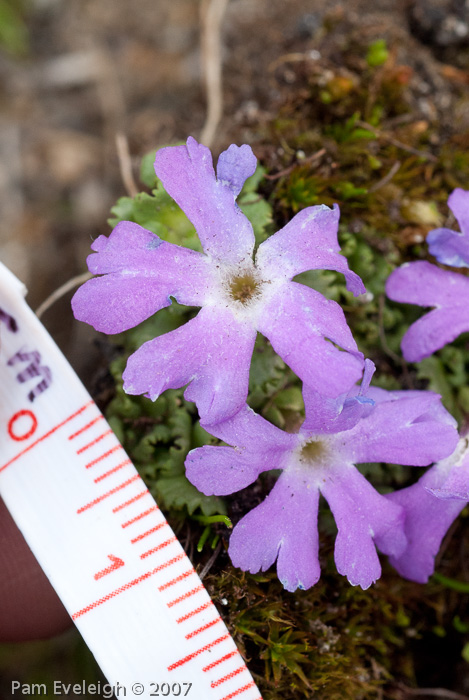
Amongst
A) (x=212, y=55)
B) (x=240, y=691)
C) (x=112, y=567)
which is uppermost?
(x=212, y=55)

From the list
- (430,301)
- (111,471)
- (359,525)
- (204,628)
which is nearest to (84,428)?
(111,471)

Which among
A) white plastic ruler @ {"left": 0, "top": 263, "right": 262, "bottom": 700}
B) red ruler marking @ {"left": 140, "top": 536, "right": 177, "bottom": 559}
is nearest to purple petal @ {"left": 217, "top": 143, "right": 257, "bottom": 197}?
white plastic ruler @ {"left": 0, "top": 263, "right": 262, "bottom": 700}

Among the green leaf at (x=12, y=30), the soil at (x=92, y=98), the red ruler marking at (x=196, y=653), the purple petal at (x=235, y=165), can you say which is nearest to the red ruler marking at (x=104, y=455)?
the red ruler marking at (x=196, y=653)

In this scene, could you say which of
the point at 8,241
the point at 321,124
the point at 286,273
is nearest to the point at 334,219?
the point at 286,273

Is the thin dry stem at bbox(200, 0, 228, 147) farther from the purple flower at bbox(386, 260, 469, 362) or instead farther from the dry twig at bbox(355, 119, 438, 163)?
the purple flower at bbox(386, 260, 469, 362)

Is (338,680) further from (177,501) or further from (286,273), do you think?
(286,273)

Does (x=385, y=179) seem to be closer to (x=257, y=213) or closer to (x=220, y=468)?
(x=257, y=213)
